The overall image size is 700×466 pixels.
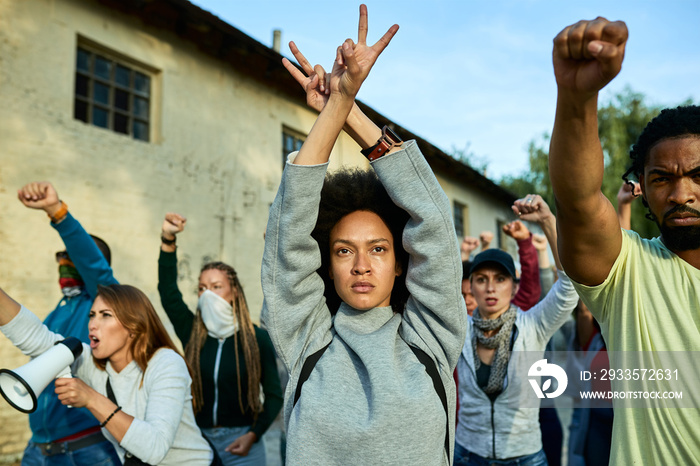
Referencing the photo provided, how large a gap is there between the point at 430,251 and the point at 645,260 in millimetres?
685

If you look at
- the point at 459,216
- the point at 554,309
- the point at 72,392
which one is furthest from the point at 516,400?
the point at 459,216

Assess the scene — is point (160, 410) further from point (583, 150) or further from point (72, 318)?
point (583, 150)

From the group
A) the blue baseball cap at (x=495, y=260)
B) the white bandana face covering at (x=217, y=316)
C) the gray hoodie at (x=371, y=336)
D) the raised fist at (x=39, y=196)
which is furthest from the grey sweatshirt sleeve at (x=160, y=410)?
the blue baseball cap at (x=495, y=260)

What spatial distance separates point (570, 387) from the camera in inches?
211

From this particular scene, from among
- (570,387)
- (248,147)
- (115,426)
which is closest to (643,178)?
(115,426)

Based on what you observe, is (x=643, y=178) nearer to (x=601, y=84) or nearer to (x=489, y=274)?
(x=601, y=84)

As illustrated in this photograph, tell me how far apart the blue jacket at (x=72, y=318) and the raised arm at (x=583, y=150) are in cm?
308

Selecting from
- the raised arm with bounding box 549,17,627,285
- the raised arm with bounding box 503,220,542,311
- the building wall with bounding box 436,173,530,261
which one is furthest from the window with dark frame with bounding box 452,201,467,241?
the raised arm with bounding box 549,17,627,285

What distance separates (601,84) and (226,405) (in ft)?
11.2

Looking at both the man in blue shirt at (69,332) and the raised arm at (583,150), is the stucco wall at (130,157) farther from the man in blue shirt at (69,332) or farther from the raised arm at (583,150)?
the raised arm at (583,150)

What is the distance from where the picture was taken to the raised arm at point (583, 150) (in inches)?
49.2

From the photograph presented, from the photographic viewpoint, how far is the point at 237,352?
409cm

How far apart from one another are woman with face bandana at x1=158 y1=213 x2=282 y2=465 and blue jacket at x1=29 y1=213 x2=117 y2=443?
0.53m

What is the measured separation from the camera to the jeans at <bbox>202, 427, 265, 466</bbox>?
3.78 metres
